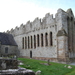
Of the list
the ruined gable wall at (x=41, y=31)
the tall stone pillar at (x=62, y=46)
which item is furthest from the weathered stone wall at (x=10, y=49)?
the tall stone pillar at (x=62, y=46)

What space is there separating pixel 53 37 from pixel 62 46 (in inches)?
139

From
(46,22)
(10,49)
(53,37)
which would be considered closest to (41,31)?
(46,22)

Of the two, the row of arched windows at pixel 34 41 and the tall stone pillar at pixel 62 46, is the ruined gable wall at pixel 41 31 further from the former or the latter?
the tall stone pillar at pixel 62 46

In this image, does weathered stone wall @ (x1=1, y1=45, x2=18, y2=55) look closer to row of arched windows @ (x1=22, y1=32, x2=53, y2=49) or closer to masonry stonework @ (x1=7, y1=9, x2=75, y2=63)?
row of arched windows @ (x1=22, y1=32, x2=53, y2=49)

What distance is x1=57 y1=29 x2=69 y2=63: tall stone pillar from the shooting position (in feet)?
86.3

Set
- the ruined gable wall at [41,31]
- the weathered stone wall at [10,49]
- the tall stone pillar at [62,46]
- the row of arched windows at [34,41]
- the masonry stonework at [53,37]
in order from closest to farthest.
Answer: the tall stone pillar at [62,46]
the masonry stonework at [53,37]
the ruined gable wall at [41,31]
the row of arched windows at [34,41]
the weathered stone wall at [10,49]

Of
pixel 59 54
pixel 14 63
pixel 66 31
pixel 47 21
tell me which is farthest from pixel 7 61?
pixel 47 21

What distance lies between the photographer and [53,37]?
95.5 feet

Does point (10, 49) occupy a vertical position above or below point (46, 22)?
below

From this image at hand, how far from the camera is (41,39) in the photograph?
32.7 meters

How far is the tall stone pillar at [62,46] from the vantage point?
86.3 feet

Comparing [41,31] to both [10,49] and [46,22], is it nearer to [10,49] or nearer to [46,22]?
[46,22]

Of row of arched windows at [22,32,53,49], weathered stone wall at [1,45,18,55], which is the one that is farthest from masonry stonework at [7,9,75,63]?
weathered stone wall at [1,45,18,55]

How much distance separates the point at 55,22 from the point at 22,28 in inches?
645
